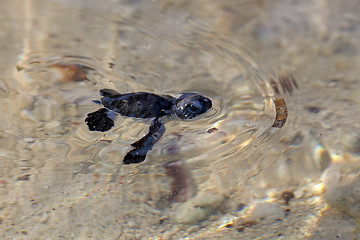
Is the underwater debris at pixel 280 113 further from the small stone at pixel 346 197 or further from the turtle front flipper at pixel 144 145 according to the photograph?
the turtle front flipper at pixel 144 145

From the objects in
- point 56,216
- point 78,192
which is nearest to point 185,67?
point 78,192

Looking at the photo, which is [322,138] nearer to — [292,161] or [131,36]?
[292,161]

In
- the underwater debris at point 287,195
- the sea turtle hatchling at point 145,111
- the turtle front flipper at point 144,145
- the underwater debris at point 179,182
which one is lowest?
the underwater debris at point 287,195

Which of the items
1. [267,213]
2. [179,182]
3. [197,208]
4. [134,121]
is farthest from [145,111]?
[267,213]

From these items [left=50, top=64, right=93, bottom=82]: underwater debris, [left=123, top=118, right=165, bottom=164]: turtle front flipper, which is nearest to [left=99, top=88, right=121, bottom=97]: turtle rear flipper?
[left=50, top=64, right=93, bottom=82]: underwater debris

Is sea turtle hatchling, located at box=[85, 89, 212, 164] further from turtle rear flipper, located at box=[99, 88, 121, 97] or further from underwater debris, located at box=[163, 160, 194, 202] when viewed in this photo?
underwater debris, located at box=[163, 160, 194, 202]

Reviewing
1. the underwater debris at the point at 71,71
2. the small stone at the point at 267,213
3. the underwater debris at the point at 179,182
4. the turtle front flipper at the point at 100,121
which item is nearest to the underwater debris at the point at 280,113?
the small stone at the point at 267,213
